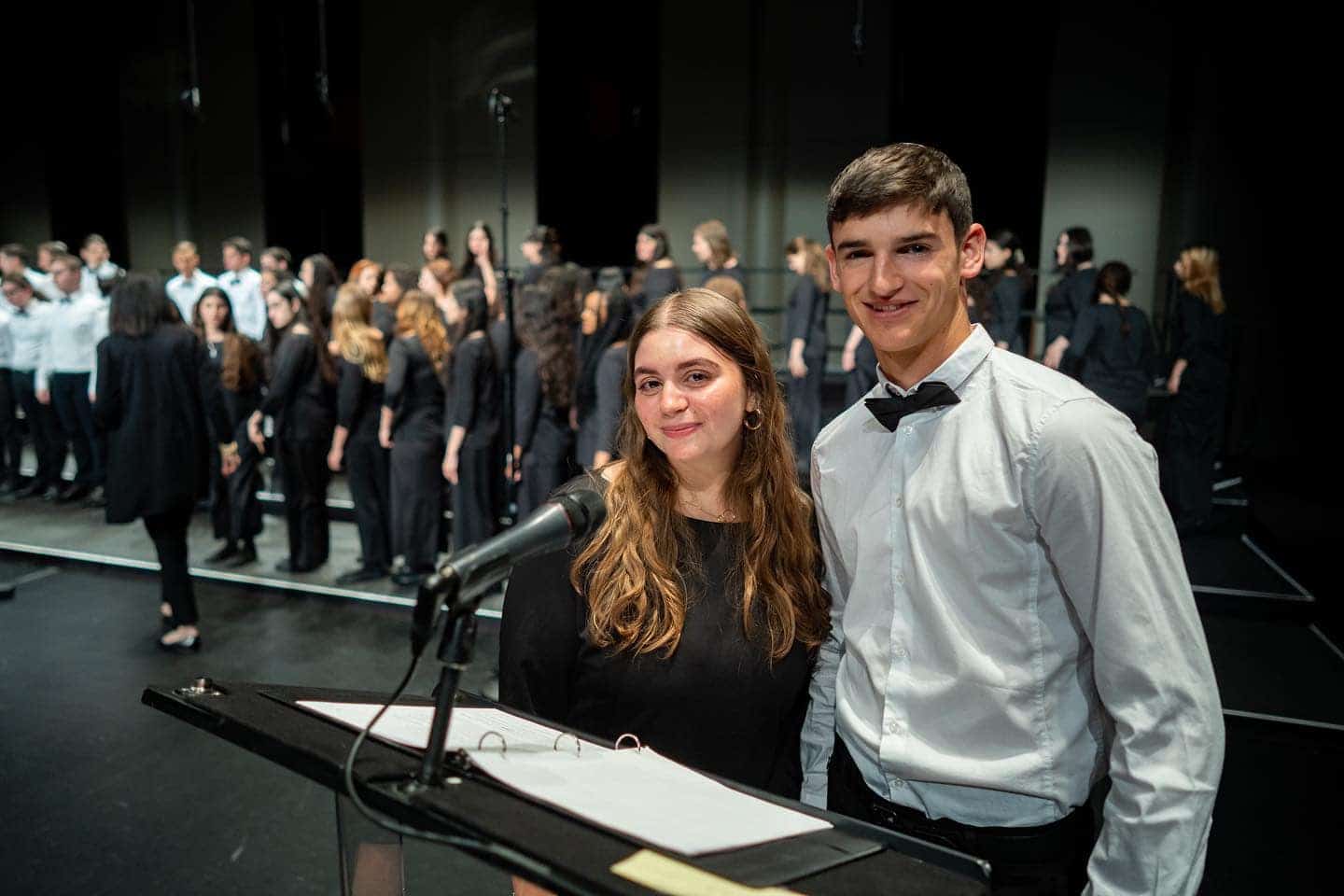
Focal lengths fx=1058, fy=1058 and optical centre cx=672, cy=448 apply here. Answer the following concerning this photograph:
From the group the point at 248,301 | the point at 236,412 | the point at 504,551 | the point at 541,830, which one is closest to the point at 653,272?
the point at 236,412

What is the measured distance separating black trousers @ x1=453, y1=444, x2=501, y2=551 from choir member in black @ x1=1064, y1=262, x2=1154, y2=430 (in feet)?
11.8

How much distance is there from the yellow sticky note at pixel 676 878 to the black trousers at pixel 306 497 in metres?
5.34

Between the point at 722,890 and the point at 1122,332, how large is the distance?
20.6 ft

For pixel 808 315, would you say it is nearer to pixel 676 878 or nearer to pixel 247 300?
pixel 247 300

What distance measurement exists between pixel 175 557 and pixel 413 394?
1449 millimetres

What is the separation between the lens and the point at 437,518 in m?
5.79

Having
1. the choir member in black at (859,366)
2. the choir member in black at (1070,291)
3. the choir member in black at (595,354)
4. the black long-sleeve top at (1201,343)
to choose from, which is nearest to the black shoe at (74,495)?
the choir member in black at (595,354)

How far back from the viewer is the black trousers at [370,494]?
5.85 meters

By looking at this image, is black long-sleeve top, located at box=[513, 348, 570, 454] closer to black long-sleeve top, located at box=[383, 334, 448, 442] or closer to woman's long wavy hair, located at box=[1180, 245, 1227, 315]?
black long-sleeve top, located at box=[383, 334, 448, 442]

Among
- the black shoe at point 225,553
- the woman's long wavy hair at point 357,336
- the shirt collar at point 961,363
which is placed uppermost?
the shirt collar at point 961,363

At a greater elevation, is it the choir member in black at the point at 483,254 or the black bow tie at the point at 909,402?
the choir member in black at the point at 483,254

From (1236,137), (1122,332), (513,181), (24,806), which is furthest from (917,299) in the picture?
(513,181)

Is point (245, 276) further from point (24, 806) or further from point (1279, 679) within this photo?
point (1279, 679)

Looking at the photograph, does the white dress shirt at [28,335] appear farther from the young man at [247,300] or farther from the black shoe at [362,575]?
the black shoe at [362,575]
